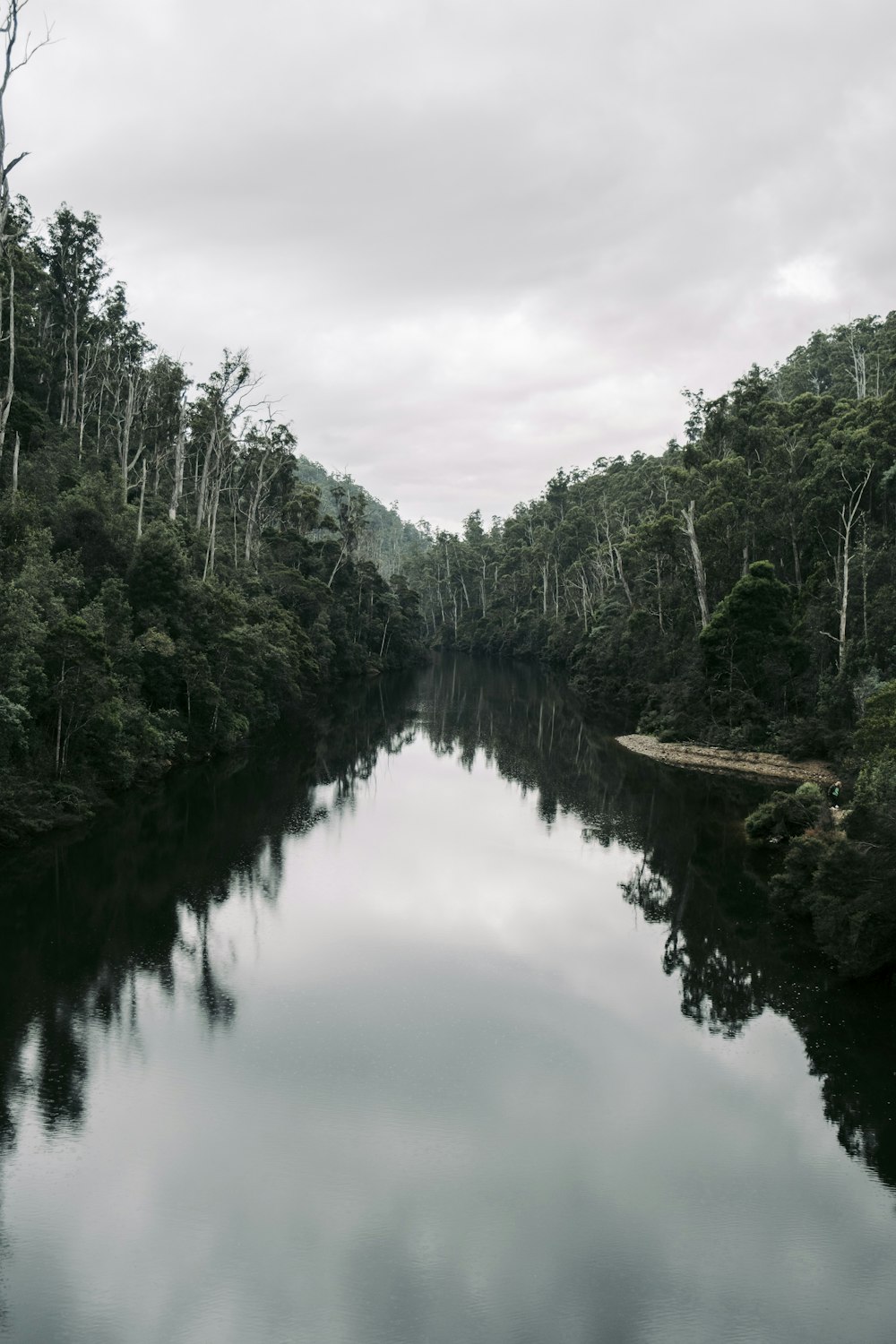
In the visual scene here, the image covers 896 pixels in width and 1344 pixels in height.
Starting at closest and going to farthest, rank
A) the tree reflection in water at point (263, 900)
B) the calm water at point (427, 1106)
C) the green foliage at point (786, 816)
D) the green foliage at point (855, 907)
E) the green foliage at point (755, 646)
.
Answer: the calm water at point (427, 1106) < the tree reflection in water at point (263, 900) < the green foliage at point (855, 907) < the green foliage at point (786, 816) < the green foliage at point (755, 646)

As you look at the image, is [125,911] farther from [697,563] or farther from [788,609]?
[697,563]

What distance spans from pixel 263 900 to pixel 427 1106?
33.1 ft

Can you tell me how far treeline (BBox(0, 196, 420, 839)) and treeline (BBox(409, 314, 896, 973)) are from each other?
20.1 m

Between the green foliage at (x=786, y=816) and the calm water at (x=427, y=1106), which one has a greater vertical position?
the green foliage at (x=786, y=816)

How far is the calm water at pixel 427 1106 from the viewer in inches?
396

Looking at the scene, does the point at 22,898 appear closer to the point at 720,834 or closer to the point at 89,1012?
the point at 89,1012

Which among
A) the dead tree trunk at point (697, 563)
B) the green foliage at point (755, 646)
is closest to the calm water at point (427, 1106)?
the green foliage at point (755, 646)

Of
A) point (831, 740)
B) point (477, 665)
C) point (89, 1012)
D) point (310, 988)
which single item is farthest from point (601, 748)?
point (477, 665)

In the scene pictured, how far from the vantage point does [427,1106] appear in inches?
540

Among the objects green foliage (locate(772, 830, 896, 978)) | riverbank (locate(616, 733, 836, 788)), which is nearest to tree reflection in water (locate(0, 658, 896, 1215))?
green foliage (locate(772, 830, 896, 978))

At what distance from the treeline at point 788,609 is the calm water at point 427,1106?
139 inches

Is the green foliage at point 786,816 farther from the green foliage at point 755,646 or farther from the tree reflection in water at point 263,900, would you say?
the green foliage at point 755,646

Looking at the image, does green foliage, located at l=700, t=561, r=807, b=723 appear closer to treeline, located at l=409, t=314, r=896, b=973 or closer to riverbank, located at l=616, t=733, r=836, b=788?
treeline, located at l=409, t=314, r=896, b=973

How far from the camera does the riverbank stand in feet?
123
